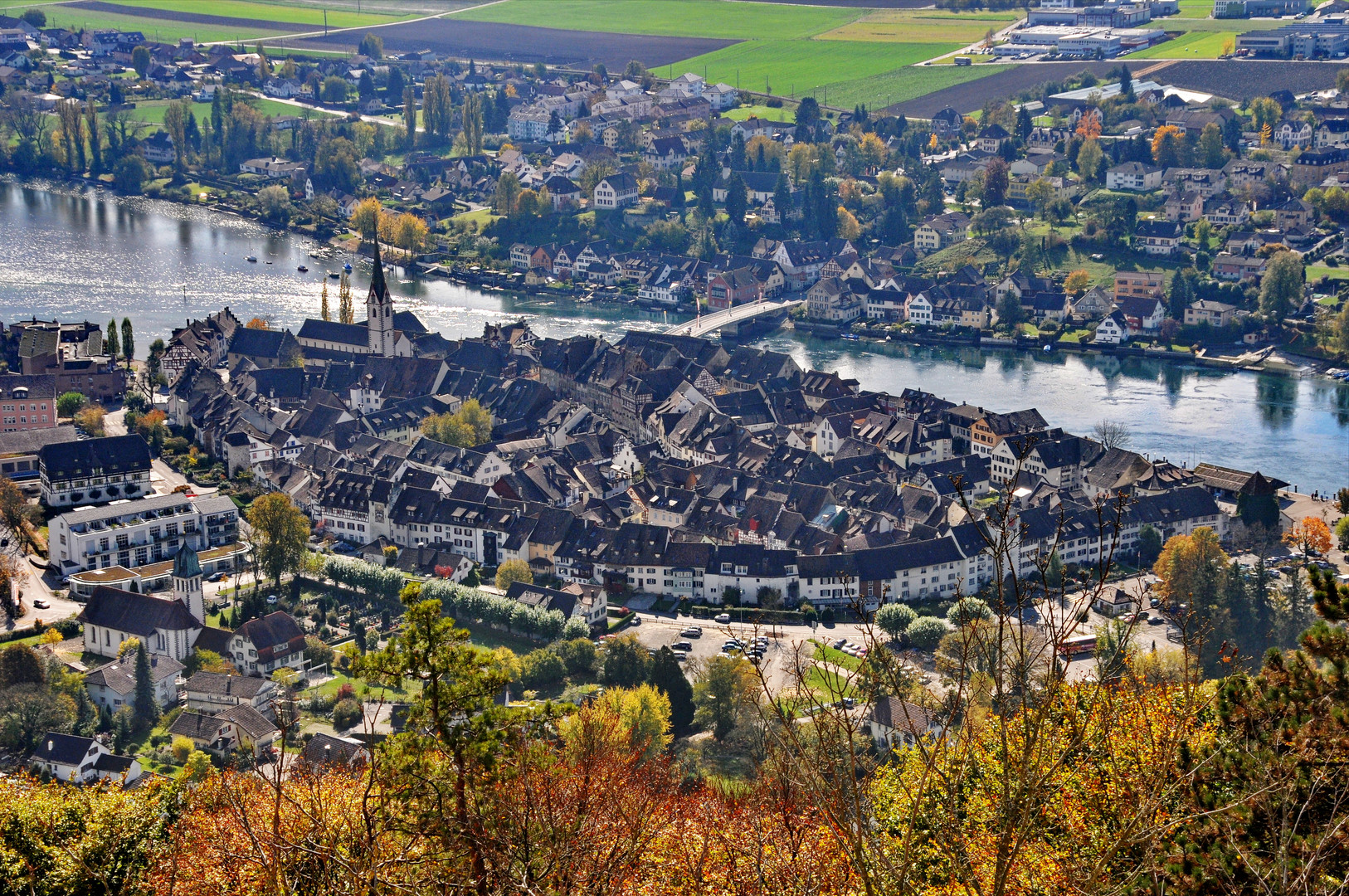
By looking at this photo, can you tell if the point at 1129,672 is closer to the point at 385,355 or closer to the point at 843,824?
the point at 843,824

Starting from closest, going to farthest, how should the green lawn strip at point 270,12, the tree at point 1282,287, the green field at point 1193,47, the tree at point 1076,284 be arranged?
the tree at point 1282,287 < the tree at point 1076,284 < the green field at point 1193,47 < the green lawn strip at point 270,12

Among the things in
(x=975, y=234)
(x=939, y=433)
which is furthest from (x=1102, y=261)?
(x=939, y=433)

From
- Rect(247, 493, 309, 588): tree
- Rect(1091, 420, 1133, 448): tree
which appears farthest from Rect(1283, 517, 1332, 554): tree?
Rect(247, 493, 309, 588): tree

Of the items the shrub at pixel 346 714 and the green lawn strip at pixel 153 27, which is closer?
the shrub at pixel 346 714

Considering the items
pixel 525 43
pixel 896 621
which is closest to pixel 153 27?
pixel 525 43

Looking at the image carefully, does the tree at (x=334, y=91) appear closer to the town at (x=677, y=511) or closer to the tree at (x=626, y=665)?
the town at (x=677, y=511)

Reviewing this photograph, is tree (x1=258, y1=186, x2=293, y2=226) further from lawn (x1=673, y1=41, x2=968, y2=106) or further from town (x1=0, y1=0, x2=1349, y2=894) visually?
lawn (x1=673, y1=41, x2=968, y2=106)

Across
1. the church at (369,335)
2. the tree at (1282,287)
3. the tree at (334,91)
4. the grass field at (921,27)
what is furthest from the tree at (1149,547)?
the grass field at (921,27)
